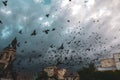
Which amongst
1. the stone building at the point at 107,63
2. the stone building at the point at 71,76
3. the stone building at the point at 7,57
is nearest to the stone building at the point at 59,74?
the stone building at the point at 71,76

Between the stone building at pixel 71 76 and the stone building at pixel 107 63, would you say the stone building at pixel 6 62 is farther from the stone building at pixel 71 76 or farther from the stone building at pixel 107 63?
the stone building at pixel 71 76

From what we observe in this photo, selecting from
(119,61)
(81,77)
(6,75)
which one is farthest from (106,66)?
(6,75)

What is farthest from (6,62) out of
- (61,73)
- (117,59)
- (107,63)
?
(61,73)

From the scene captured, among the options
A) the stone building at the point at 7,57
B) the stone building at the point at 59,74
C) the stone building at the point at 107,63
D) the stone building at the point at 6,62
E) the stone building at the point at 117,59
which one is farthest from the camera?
the stone building at the point at 59,74

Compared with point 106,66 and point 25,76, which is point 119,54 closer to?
point 106,66

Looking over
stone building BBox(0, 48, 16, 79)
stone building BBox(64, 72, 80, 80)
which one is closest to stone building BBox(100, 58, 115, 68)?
stone building BBox(64, 72, 80, 80)

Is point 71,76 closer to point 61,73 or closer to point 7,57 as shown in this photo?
point 61,73

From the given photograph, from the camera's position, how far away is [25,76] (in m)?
128

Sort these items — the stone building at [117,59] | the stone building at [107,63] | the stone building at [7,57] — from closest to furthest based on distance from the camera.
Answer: the stone building at [117,59] → the stone building at [107,63] → the stone building at [7,57]

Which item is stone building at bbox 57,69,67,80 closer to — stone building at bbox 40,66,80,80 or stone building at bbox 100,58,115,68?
stone building at bbox 40,66,80,80

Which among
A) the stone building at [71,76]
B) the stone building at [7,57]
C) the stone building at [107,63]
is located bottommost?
the stone building at [71,76]

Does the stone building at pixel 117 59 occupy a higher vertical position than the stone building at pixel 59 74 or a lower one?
higher

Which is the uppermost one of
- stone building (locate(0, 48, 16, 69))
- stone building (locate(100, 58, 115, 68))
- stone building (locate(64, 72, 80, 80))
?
stone building (locate(0, 48, 16, 69))

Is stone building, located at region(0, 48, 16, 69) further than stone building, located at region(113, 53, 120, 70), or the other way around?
stone building, located at region(0, 48, 16, 69)
